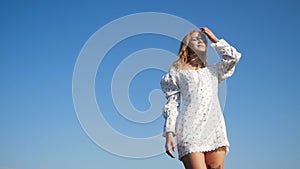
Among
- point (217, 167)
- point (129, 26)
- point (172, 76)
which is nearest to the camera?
point (217, 167)

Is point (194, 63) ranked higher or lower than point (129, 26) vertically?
lower

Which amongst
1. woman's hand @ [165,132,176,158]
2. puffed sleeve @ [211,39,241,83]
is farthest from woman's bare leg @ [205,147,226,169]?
puffed sleeve @ [211,39,241,83]

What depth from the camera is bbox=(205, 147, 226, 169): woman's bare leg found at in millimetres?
3977

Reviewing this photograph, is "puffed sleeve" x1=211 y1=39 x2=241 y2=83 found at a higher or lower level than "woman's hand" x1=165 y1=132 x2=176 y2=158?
higher

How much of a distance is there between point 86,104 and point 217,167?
1583 millimetres

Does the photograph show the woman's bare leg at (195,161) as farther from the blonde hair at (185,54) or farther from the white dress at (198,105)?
the blonde hair at (185,54)

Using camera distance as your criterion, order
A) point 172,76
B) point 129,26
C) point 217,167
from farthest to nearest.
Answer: point 129,26 < point 172,76 < point 217,167

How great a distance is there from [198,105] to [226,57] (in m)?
0.61

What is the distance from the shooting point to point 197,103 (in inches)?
166

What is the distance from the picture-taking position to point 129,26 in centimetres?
486

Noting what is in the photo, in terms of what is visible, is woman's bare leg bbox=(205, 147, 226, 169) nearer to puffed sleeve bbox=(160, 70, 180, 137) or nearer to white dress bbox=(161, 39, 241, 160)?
white dress bbox=(161, 39, 241, 160)

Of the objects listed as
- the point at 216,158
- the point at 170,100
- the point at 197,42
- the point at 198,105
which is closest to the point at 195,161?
the point at 216,158

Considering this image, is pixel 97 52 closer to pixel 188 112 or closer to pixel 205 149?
pixel 188 112

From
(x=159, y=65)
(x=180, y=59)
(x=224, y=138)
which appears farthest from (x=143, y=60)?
(x=224, y=138)
